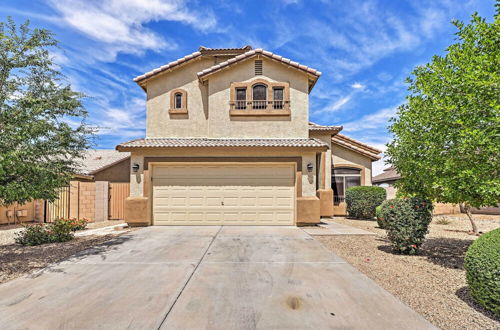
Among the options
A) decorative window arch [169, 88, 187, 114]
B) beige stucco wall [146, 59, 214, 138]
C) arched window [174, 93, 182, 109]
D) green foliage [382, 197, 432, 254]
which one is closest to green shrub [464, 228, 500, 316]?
green foliage [382, 197, 432, 254]

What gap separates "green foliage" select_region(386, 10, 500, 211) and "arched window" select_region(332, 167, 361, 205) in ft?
27.1

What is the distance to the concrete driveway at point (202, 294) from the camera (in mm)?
3396

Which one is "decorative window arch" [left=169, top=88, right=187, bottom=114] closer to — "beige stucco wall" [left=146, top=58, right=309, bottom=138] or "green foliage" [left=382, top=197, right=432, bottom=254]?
"beige stucco wall" [left=146, top=58, right=309, bottom=138]

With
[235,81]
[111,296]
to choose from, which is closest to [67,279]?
[111,296]

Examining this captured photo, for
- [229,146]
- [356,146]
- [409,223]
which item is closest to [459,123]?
[409,223]

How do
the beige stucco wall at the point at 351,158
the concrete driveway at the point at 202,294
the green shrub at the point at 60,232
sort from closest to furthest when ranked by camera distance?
the concrete driveway at the point at 202,294 < the green shrub at the point at 60,232 < the beige stucco wall at the point at 351,158

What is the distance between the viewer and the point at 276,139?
11680 millimetres

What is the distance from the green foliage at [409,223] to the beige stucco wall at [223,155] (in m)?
4.33

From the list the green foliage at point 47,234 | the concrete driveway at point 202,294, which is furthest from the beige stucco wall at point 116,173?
the concrete driveway at point 202,294

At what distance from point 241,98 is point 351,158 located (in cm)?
793

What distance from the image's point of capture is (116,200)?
13484 millimetres

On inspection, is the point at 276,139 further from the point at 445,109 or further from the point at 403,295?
the point at 403,295

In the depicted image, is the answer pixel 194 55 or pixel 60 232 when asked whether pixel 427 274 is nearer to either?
pixel 60 232

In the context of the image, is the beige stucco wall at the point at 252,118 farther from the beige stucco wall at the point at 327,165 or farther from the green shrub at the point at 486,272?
the green shrub at the point at 486,272
